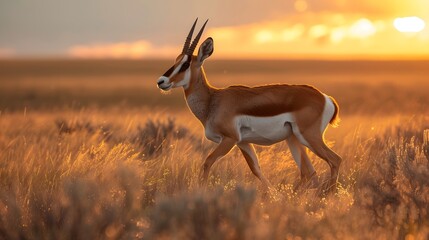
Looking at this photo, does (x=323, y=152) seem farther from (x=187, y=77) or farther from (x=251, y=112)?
(x=187, y=77)

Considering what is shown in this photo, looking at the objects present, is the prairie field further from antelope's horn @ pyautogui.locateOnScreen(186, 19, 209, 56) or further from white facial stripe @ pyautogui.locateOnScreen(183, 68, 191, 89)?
antelope's horn @ pyautogui.locateOnScreen(186, 19, 209, 56)

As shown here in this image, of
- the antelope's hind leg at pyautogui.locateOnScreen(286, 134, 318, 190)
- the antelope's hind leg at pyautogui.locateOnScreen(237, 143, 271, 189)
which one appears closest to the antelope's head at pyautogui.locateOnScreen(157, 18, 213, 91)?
the antelope's hind leg at pyautogui.locateOnScreen(237, 143, 271, 189)

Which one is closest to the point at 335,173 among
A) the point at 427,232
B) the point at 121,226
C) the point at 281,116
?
the point at 281,116

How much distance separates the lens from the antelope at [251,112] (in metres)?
8.03

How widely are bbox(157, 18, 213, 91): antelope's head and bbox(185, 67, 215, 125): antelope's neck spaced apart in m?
0.07

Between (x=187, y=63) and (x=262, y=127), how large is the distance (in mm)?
1098

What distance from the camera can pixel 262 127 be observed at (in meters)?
8.04

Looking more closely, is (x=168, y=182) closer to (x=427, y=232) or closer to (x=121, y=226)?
(x=121, y=226)

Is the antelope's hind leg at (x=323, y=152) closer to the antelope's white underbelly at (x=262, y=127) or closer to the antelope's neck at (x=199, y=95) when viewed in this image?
the antelope's white underbelly at (x=262, y=127)

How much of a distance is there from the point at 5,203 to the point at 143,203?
4.22 feet

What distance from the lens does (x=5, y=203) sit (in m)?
6.85

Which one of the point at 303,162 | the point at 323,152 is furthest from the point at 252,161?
→ the point at 323,152

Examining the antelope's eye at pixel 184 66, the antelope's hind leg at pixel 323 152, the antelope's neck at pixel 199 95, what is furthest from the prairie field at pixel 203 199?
the antelope's eye at pixel 184 66

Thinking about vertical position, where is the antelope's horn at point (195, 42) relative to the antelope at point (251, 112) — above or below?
above
